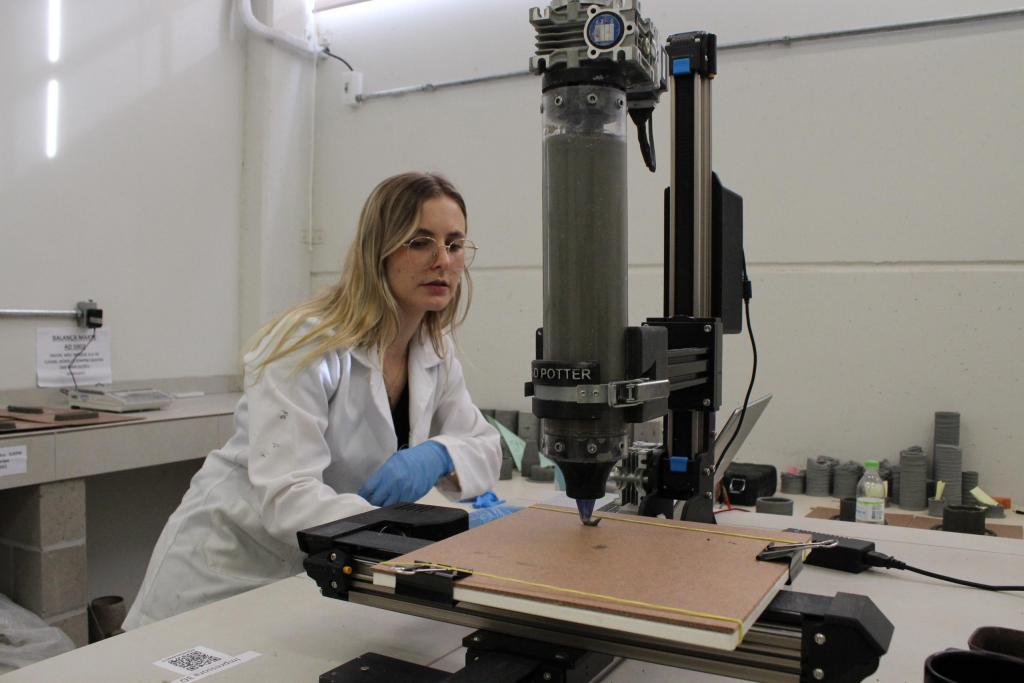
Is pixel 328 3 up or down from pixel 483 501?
up

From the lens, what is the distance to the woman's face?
1413 mm

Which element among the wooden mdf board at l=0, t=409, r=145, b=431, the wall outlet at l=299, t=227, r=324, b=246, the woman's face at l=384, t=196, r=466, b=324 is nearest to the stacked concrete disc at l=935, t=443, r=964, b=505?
the woman's face at l=384, t=196, r=466, b=324

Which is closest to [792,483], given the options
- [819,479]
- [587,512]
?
[819,479]

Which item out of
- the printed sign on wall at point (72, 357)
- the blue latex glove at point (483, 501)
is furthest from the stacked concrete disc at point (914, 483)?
the printed sign on wall at point (72, 357)

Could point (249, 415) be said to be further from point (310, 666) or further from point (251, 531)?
point (310, 666)

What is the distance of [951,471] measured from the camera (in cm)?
215

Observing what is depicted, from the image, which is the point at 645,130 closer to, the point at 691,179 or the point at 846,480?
the point at 691,179

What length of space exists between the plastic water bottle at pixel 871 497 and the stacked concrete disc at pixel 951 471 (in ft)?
0.53

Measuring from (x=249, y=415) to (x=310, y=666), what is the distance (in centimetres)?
59

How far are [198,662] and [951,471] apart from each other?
6.57 ft

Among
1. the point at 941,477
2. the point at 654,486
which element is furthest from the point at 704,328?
the point at 941,477

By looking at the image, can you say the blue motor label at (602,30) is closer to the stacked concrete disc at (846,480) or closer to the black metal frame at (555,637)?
the black metal frame at (555,637)

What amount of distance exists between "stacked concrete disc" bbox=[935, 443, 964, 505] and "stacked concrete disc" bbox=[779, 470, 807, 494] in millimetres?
350

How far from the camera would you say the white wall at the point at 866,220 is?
7.34ft
